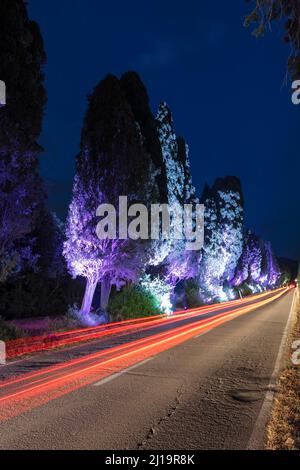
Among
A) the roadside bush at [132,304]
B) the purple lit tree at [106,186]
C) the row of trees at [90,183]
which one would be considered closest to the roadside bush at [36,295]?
the row of trees at [90,183]

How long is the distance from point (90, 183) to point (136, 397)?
1516cm

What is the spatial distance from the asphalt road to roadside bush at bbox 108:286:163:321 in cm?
989

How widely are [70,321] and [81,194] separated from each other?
6.45 meters

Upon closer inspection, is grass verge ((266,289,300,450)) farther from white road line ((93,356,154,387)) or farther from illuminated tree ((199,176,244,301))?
illuminated tree ((199,176,244,301))

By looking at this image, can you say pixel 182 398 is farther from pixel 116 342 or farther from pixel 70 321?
pixel 70 321

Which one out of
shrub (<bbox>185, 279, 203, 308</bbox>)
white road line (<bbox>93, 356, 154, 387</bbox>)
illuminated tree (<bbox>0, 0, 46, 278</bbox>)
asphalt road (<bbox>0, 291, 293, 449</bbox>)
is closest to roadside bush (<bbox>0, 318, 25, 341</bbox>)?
illuminated tree (<bbox>0, 0, 46, 278</bbox>)

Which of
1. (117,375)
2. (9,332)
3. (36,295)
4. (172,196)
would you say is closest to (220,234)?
(172,196)

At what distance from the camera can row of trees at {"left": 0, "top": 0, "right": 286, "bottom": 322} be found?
14320mm

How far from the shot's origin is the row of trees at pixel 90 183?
14320 millimetres

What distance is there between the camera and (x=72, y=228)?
20.8m

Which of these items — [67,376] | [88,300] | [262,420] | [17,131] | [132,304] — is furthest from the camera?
[132,304]

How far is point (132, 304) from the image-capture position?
24141 mm

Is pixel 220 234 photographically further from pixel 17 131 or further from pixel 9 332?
pixel 17 131
